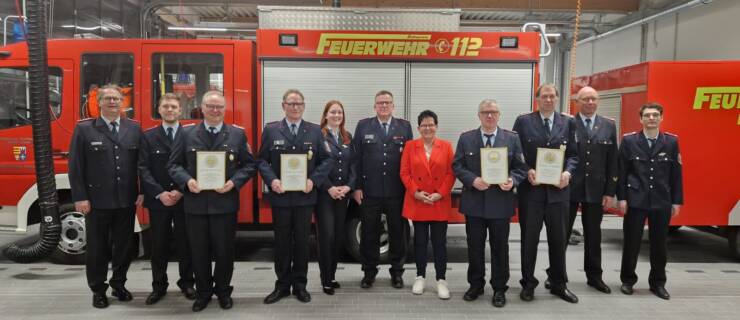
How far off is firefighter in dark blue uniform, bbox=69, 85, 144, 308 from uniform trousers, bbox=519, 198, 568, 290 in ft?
10.7

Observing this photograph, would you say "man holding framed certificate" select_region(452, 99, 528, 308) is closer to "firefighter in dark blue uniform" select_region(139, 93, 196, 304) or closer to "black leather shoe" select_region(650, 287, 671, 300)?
"black leather shoe" select_region(650, 287, 671, 300)

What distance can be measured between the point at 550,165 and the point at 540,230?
588 millimetres

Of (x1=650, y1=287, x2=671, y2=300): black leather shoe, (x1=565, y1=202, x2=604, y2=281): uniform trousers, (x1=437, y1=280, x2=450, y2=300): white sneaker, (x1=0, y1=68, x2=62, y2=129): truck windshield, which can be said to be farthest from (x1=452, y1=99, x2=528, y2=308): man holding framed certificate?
(x1=0, y1=68, x2=62, y2=129): truck windshield

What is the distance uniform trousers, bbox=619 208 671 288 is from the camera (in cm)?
452

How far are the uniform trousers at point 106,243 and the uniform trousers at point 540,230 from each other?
334 centimetres

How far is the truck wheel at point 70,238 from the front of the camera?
5.25 metres

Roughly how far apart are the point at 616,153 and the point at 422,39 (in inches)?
84.2

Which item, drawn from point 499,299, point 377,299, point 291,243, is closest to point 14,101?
point 291,243

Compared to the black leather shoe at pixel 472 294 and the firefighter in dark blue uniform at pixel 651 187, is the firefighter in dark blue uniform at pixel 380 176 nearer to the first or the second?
the black leather shoe at pixel 472 294

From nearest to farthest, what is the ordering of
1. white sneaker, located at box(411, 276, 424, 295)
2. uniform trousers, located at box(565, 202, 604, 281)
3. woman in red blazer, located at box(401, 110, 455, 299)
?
1. woman in red blazer, located at box(401, 110, 455, 299)
2. white sneaker, located at box(411, 276, 424, 295)
3. uniform trousers, located at box(565, 202, 604, 281)

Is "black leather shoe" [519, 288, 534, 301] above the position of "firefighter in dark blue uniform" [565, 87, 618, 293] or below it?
below

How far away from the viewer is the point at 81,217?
5.27 metres

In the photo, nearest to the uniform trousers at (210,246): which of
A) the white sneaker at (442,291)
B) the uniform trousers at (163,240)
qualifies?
the uniform trousers at (163,240)

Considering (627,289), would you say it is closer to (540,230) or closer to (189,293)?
(540,230)
